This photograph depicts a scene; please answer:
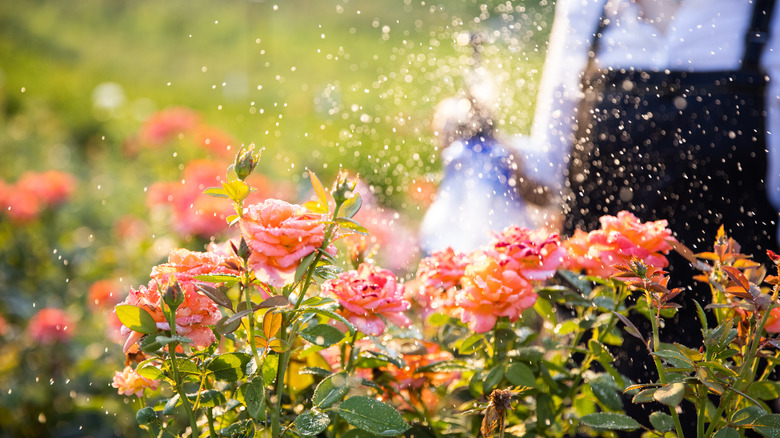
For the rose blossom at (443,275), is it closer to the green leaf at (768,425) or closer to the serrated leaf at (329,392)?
the serrated leaf at (329,392)

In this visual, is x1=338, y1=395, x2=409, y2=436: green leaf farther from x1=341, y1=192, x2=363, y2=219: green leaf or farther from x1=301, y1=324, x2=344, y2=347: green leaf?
x1=341, y1=192, x2=363, y2=219: green leaf

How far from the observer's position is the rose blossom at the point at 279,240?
2.15ft

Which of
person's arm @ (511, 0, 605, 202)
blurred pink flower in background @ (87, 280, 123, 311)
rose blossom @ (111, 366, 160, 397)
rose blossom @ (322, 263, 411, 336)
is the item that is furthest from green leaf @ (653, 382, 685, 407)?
blurred pink flower in background @ (87, 280, 123, 311)

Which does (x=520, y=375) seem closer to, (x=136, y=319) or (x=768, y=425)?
(x=768, y=425)

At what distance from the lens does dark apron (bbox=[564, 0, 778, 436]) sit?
3.71 feet

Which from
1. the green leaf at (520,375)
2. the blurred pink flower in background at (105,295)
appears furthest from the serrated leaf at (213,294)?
the blurred pink flower in background at (105,295)

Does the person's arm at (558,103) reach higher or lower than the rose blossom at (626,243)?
higher

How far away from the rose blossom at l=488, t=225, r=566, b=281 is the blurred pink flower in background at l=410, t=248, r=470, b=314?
6 cm

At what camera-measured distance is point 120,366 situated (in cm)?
159

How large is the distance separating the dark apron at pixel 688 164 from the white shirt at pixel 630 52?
0.02 meters

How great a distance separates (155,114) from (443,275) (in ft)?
7.39

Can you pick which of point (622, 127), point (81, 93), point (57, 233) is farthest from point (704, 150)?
point (81, 93)

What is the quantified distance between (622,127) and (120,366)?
4.02 ft

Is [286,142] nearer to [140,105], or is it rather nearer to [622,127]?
[140,105]
